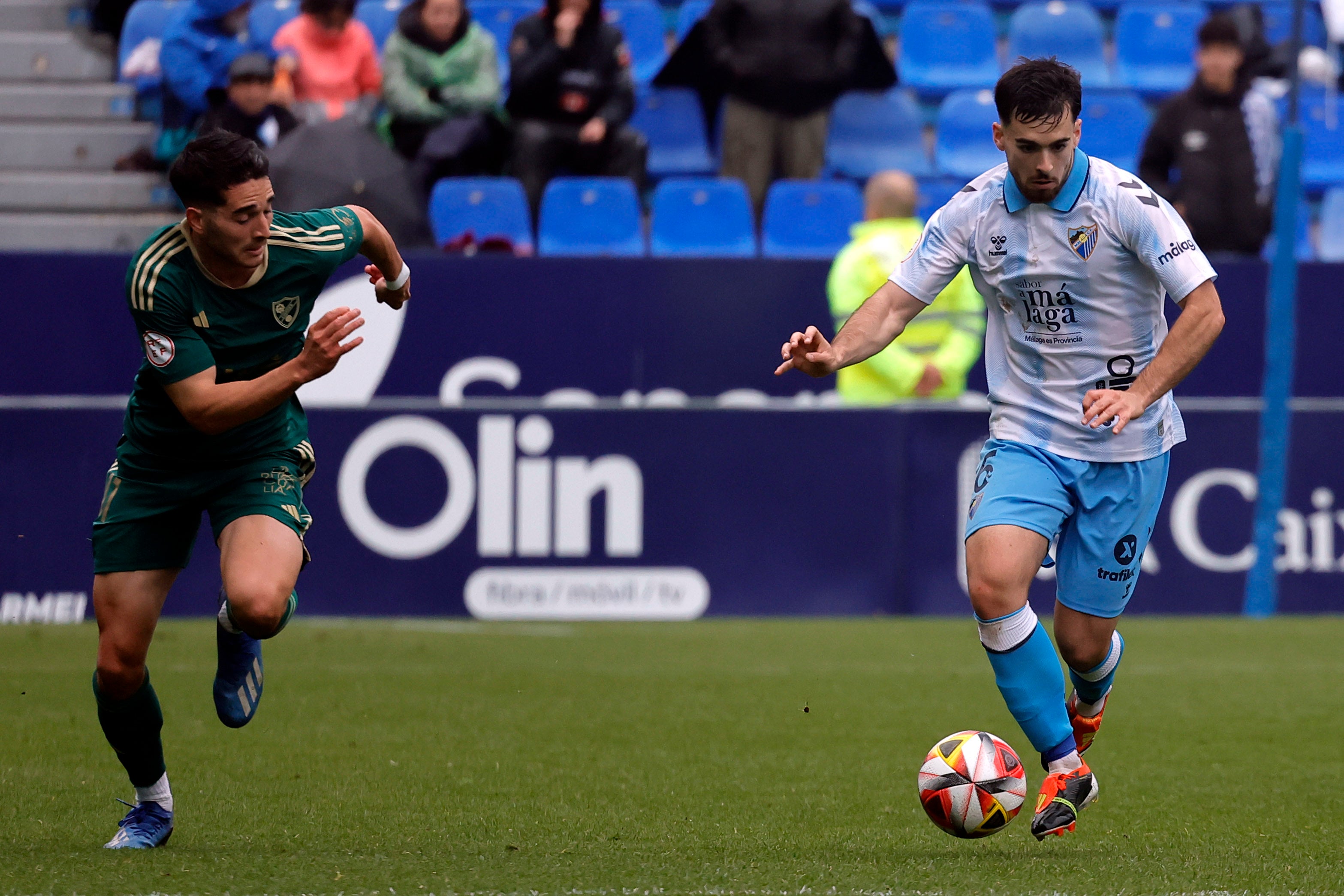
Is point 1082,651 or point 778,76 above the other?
point 778,76

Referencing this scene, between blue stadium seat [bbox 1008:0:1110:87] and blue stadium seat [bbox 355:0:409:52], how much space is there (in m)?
4.83

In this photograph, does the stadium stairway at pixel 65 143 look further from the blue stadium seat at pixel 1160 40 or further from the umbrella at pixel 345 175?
the blue stadium seat at pixel 1160 40

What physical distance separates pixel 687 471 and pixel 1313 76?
7.25 metres

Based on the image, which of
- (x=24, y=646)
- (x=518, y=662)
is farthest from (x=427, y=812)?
(x=24, y=646)

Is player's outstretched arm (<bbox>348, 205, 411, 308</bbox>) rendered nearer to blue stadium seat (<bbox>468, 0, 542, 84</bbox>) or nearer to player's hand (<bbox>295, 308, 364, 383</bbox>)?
player's hand (<bbox>295, 308, 364, 383</bbox>)

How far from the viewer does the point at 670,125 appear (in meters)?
13.5

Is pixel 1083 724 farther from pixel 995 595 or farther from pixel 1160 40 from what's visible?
pixel 1160 40

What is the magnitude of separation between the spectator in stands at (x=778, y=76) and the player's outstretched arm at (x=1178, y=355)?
784cm

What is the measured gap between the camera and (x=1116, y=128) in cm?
1366

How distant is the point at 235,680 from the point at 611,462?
17.1 ft

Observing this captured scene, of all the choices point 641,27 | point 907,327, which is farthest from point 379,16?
point 907,327

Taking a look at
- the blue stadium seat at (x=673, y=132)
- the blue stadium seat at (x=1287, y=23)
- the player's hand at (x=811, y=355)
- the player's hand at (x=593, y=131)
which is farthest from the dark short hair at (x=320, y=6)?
the player's hand at (x=811, y=355)

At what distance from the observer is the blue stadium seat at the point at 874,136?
1335 centimetres

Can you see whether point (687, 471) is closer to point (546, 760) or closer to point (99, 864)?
point (546, 760)
